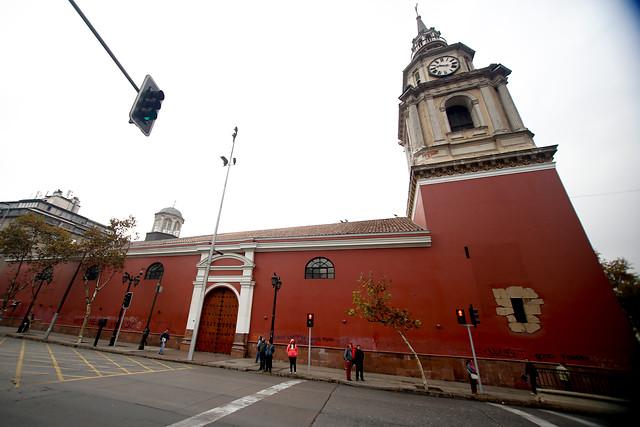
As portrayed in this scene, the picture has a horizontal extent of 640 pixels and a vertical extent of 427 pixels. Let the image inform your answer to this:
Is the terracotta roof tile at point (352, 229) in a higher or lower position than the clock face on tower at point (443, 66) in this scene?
lower

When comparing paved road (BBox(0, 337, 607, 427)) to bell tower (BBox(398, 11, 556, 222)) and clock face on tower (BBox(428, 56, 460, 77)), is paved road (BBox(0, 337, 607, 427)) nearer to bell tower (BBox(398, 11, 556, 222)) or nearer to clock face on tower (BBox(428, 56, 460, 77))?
bell tower (BBox(398, 11, 556, 222))

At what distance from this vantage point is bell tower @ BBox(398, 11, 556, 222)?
14.6 m

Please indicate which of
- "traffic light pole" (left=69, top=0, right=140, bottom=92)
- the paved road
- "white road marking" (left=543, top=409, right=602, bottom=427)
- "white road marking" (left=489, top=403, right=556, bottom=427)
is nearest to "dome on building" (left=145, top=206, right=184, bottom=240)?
the paved road

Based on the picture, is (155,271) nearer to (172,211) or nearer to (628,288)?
(172,211)

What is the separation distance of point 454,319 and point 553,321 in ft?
13.2

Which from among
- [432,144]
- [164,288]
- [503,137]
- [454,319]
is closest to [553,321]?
[454,319]

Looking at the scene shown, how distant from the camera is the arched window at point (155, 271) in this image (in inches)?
718

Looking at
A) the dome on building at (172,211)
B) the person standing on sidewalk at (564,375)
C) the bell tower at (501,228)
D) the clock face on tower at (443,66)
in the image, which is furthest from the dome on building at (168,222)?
the person standing on sidewalk at (564,375)

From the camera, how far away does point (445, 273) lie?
12586 mm

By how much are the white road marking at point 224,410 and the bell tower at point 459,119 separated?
13718 mm

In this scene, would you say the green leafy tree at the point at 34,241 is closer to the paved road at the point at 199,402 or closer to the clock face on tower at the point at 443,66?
the paved road at the point at 199,402

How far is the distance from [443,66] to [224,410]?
973 inches

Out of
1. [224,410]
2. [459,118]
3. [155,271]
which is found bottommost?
[224,410]

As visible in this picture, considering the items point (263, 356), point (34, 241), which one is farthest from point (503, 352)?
point (34, 241)
